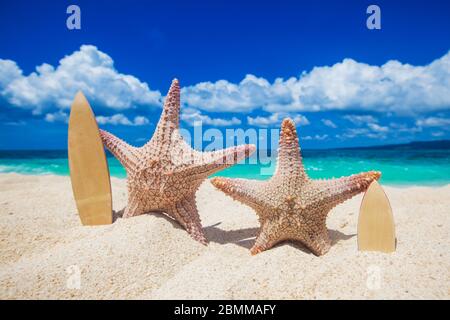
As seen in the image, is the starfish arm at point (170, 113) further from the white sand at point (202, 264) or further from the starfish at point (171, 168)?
the white sand at point (202, 264)

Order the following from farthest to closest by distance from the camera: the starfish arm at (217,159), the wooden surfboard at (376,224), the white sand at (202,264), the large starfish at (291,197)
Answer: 1. the starfish arm at (217,159)
2. the large starfish at (291,197)
3. the wooden surfboard at (376,224)
4. the white sand at (202,264)

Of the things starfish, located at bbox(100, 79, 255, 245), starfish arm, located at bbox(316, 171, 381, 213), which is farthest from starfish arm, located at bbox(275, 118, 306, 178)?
starfish, located at bbox(100, 79, 255, 245)

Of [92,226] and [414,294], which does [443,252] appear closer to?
[414,294]

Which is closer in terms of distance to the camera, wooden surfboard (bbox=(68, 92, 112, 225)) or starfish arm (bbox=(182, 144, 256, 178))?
starfish arm (bbox=(182, 144, 256, 178))

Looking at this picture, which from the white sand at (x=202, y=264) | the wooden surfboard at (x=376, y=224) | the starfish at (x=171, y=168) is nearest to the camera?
the white sand at (x=202, y=264)

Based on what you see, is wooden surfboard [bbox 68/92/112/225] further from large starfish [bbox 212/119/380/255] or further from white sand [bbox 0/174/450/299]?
large starfish [bbox 212/119/380/255]

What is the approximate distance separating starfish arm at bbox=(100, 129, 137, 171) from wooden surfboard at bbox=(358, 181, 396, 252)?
2.56m

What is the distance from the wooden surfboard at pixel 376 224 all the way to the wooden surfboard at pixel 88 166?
2791 mm

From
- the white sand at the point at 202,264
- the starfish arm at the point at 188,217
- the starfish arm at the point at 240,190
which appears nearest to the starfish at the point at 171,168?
the starfish arm at the point at 188,217

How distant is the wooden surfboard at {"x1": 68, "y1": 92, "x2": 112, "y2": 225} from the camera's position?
4.00 metres

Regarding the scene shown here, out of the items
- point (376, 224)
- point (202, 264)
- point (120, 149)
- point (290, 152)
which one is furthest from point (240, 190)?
point (120, 149)

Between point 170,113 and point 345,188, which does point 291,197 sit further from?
point 170,113

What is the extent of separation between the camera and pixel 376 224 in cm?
323

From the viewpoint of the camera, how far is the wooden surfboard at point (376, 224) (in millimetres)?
3168
